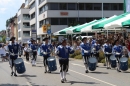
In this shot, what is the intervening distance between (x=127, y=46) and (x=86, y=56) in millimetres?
5273

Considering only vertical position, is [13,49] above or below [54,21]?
below

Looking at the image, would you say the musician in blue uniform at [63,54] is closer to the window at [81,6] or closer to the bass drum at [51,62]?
the bass drum at [51,62]

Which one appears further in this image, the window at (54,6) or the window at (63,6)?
the window at (63,6)

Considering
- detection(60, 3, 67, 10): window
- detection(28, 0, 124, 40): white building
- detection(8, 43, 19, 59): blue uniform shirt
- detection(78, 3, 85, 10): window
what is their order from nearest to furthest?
detection(8, 43, 19, 59): blue uniform shirt < detection(28, 0, 124, 40): white building < detection(60, 3, 67, 10): window < detection(78, 3, 85, 10): window

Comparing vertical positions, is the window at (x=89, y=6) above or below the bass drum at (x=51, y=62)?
above

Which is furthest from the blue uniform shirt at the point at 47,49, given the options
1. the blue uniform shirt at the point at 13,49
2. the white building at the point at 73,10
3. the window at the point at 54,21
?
the window at the point at 54,21

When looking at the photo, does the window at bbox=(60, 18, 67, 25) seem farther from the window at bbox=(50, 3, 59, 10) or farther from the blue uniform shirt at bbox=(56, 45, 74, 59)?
the blue uniform shirt at bbox=(56, 45, 74, 59)

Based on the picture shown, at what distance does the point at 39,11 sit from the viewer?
2881 inches

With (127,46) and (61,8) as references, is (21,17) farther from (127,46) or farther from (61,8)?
(127,46)

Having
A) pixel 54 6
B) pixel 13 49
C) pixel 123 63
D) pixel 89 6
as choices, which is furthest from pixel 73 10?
pixel 13 49

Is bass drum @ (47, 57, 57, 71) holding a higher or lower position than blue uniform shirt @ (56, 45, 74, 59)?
lower

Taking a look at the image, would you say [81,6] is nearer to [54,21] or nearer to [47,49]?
[54,21]

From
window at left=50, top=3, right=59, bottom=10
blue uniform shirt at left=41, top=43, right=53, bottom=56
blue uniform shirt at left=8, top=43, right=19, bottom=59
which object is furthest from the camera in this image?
window at left=50, top=3, right=59, bottom=10

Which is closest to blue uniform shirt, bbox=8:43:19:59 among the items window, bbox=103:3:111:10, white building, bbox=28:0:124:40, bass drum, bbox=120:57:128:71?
bass drum, bbox=120:57:128:71
